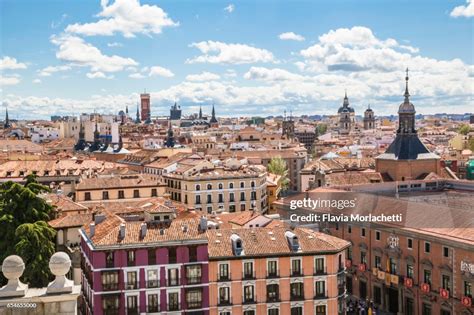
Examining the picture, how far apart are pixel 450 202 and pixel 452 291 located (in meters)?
12.5

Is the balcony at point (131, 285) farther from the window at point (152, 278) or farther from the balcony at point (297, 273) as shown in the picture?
the balcony at point (297, 273)

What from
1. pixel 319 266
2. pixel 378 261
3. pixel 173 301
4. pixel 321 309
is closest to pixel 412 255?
pixel 378 261

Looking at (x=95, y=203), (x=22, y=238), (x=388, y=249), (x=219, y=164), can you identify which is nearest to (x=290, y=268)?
(x=388, y=249)

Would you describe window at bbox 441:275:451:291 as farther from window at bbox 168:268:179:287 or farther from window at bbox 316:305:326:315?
window at bbox 168:268:179:287

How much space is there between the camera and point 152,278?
3200cm

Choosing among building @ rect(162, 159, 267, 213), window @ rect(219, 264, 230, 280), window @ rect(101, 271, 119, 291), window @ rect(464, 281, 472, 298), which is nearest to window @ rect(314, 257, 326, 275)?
window @ rect(219, 264, 230, 280)

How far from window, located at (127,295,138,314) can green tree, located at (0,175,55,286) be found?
13.5ft

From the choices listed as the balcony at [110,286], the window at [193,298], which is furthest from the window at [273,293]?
the balcony at [110,286]

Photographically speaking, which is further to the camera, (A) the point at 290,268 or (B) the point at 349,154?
(B) the point at 349,154

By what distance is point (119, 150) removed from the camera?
357ft

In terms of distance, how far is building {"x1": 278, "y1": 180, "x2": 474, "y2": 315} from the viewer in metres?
34.5

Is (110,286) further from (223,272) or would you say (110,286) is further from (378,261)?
(378,261)

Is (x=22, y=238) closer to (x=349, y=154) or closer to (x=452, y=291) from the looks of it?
(x=452, y=291)

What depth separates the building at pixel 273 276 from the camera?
33.2 m
